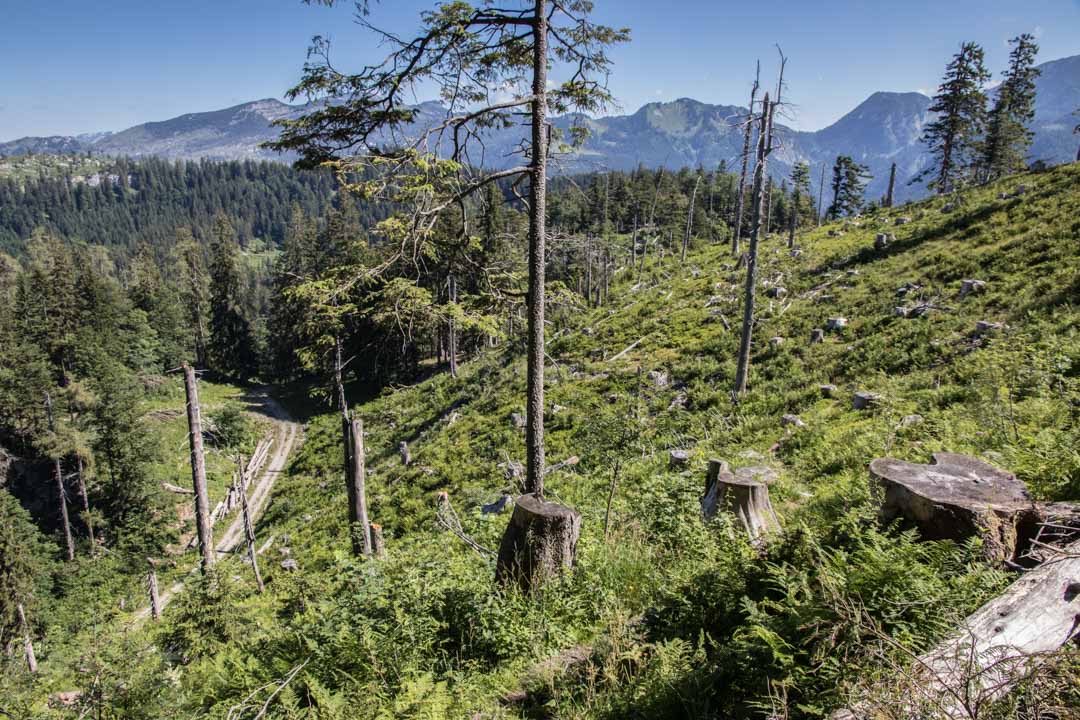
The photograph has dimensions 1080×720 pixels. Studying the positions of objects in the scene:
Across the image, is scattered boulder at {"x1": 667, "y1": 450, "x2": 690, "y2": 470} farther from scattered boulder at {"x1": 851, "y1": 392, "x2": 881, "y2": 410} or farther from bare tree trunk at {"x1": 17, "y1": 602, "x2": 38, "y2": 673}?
bare tree trunk at {"x1": 17, "y1": 602, "x2": 38, "y2": 673}

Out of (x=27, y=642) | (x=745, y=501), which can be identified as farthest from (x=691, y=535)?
(x=27, y=642)

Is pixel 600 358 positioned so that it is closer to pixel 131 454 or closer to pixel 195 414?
pixel 195 414

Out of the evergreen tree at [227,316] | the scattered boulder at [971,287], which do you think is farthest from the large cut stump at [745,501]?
the evergreen tree at [227,316]

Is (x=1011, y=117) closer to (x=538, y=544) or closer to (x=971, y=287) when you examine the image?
(x=971, y=287)

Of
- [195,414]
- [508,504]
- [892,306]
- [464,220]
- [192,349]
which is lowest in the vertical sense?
[192,349]

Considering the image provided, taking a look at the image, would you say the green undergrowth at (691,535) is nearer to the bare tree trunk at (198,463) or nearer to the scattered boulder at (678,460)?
the scattered boulder at (678,460)

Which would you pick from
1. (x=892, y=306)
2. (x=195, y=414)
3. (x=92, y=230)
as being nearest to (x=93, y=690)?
(x=195, y=414)

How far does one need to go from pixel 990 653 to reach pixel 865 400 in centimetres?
1216

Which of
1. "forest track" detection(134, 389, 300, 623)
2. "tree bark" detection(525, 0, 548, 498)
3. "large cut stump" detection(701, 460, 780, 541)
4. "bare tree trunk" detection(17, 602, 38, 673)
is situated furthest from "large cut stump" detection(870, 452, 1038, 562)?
"bare tree trunk" detection(17, 602, 38, 673)

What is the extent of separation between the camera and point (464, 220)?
7.32 metres

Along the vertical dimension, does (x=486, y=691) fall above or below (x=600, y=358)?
above

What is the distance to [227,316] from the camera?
5791 centimetres

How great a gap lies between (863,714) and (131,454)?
127ft

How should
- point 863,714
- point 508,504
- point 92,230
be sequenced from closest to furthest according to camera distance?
point 863,714
point 508,504
point 92,230
